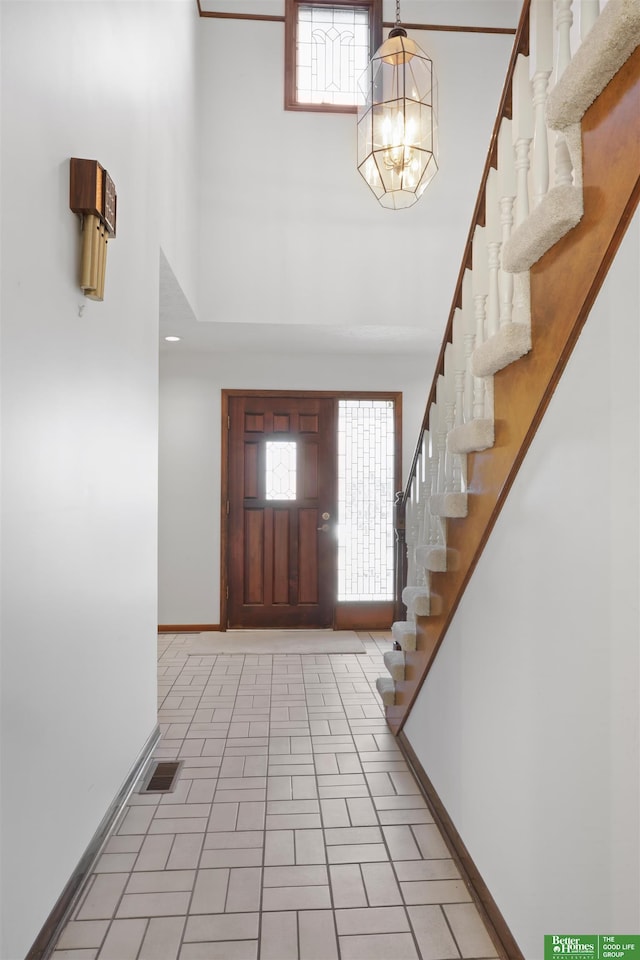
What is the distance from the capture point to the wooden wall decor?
1908 mm

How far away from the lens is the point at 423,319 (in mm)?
4840

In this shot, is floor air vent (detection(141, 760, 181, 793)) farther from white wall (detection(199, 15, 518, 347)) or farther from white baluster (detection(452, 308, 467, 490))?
white wall (detection(199, 15, 518, 347))

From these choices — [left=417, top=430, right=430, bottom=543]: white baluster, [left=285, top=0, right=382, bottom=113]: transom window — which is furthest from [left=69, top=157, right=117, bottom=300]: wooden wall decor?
[left=285, top=0, right=382, bottom=113]: transom window

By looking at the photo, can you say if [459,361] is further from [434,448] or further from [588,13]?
[588,13]

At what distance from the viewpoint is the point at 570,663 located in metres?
1.45

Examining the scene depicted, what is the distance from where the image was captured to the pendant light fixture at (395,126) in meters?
3.18

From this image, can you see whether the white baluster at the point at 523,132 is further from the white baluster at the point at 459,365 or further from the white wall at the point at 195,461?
the white wall at the point at 195,461

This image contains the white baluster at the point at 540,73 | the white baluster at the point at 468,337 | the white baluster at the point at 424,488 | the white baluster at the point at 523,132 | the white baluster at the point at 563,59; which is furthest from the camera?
the white baluster at the point at 424,488

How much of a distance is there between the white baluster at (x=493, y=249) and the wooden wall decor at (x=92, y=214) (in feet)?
4.12

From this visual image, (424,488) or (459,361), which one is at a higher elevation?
→ (459,361)

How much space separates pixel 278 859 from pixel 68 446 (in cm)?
162
